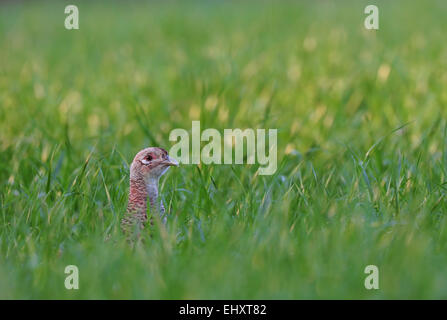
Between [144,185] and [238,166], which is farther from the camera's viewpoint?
[238,166]

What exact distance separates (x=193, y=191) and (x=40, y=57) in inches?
202

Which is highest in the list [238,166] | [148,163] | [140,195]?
[238,166]

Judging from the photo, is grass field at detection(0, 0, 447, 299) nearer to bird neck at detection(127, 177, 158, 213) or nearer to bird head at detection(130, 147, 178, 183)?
bird neck at detection(127, 177, 158, 213)

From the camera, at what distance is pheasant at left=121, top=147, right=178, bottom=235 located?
10.0ft

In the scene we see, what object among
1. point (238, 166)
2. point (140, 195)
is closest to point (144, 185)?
point (140, 195)

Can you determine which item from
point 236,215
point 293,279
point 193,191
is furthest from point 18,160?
point 293,279

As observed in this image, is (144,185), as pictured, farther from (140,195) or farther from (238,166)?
(238,166)

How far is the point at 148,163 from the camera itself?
3.11 m

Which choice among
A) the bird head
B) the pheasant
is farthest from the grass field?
the bird head

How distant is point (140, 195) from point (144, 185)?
5 cm

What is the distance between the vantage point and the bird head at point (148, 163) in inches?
122

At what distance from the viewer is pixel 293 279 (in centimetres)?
253

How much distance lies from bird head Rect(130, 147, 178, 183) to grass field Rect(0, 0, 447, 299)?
0.22m

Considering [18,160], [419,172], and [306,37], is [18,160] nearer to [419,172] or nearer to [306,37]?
[419,172]
